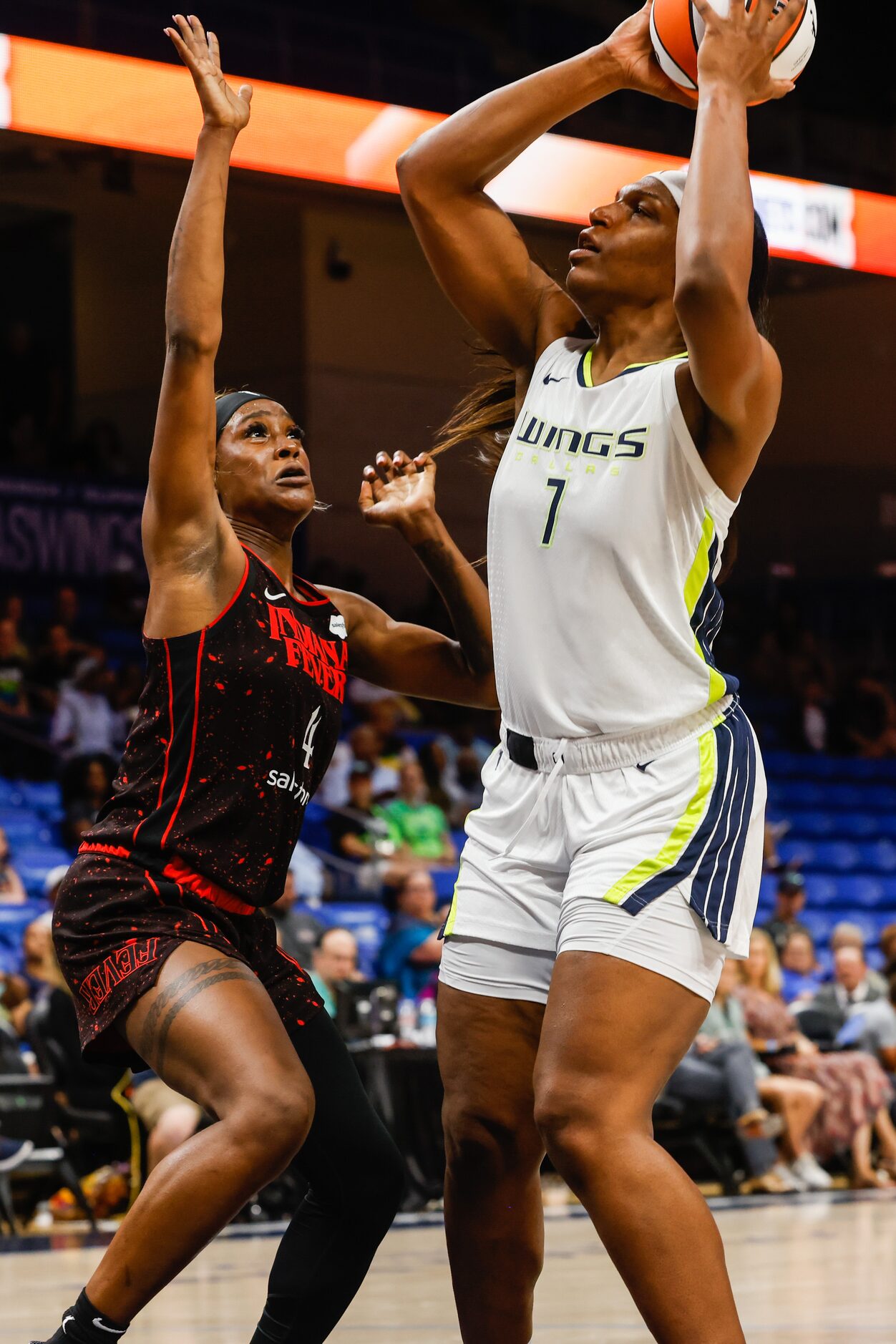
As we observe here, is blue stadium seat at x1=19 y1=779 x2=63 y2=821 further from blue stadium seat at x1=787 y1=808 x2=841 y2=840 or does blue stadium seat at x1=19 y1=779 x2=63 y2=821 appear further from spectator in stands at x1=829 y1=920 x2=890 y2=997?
blue stadium seat at x1=787 y1=808 x2=841 y2=840

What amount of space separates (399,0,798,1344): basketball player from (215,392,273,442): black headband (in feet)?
2.09

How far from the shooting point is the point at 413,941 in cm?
981

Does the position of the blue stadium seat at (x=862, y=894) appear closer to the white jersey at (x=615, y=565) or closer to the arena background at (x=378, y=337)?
the arena background at (x=378, y=337)

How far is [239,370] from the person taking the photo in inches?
683

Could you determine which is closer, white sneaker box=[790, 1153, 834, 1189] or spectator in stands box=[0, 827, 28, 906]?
white sneaker box=[790, 1153, 834, 1189]

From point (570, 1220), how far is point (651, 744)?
6.05m

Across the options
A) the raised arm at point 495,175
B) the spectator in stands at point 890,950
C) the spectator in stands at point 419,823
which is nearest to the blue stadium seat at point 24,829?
the spectator in stands at point 419,823

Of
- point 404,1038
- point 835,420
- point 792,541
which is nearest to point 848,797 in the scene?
point 792,541

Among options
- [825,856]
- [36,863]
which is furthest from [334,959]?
[825,856]

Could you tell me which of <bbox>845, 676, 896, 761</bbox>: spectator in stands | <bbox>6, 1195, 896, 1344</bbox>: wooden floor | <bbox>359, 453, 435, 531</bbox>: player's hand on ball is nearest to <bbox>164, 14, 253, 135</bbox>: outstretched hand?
<bbox>359, 453, 435, 531</bbox>: player's hand on ball

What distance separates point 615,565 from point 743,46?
88 cm

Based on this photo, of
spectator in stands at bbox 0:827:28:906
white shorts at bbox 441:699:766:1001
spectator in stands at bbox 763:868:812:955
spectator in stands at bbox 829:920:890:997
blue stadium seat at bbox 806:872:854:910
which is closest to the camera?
white shorts at bbox 441:699:766:1001

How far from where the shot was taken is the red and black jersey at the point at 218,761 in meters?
3.41

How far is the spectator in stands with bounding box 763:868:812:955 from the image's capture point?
11773 mm
